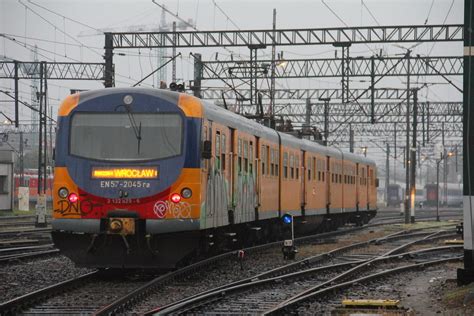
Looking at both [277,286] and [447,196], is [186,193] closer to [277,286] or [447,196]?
[277,286]

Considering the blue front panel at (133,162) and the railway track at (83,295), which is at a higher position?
the blue front panel at (133,162)

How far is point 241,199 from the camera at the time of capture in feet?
69.6

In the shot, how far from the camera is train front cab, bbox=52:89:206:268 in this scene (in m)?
15.8

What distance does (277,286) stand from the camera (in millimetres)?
16094

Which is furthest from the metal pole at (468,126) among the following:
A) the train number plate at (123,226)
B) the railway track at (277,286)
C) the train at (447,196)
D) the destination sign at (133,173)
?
the train at (447,196)

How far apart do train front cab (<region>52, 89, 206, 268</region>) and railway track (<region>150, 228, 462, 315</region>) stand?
4.87ft

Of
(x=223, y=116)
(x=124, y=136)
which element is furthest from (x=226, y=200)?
(x=124, y=136)

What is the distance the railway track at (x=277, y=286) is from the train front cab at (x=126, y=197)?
1.48 metres

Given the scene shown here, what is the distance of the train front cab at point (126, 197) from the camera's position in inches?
622

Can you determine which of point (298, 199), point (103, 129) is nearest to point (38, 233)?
point (298, 199)

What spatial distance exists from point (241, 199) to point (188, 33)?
1996 centimetres

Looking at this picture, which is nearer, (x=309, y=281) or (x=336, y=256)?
(x=309, y=281)

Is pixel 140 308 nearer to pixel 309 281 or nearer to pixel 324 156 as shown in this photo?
pixel 309 281

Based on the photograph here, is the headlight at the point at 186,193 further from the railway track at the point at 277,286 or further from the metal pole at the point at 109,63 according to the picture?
the metal pole at the point at 109,63
